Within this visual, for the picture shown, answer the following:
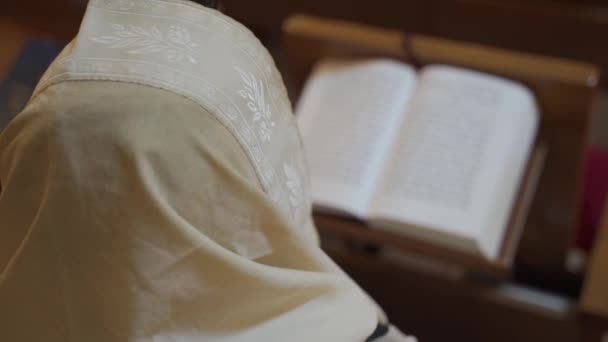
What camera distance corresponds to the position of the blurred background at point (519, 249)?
0.87 meters

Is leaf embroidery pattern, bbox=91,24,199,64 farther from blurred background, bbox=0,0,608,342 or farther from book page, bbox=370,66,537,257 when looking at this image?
book page, bbox=370,66,537,257

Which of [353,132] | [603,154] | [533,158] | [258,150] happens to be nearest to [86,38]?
[258,150]

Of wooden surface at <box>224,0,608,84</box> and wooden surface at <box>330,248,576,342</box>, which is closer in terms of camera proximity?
wooden surface at <box>224,0,608,84</box>

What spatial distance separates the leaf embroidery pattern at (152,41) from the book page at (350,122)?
0.49 meters

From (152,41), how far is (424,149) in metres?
0.54

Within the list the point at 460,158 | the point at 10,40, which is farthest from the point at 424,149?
the point at 10,40

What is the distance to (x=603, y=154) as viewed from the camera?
1035 millimetres

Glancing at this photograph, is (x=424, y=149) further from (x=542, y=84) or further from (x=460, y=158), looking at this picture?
(x=542, y=84)

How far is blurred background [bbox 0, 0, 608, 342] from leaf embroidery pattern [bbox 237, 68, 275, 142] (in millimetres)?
321

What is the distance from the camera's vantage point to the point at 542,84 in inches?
35.7

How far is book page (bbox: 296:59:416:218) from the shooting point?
91 centimetres

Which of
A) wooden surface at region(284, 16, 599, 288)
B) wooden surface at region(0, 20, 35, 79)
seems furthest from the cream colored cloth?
wooden surface at region(284, 16, 599, 288)

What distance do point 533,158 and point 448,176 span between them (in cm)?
12

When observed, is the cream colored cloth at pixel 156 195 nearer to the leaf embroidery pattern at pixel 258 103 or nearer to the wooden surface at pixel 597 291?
the leaf embroidery pattern at pixel 258 103
